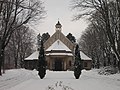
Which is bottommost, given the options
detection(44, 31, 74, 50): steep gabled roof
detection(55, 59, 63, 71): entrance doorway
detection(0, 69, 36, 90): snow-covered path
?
detection(0, 69, 36, 90): snow-covered path

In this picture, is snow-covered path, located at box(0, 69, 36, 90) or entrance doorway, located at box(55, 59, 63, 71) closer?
snow-covered path, located at box(0, 69, 36, 90)

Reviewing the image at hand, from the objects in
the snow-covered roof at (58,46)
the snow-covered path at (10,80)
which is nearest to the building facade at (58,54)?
the snow-covered roof at (58,46)

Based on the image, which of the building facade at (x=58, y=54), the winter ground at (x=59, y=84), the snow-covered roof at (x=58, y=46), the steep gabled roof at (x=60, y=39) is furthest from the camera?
the steep gabled roof at (x=60, y=39)

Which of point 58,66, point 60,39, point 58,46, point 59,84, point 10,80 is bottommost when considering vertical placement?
point 10,80

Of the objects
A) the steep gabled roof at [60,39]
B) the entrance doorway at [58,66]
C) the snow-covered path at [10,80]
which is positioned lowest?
the snow-covered path at [10,80]

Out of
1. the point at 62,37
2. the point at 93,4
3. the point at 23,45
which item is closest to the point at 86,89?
the point at 93,4

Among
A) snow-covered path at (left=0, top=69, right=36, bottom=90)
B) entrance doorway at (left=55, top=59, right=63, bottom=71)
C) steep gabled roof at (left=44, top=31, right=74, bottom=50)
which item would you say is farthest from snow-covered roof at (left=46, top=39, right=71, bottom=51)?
snow-covered path at (left=0, top=69, right=36, bottom=90)

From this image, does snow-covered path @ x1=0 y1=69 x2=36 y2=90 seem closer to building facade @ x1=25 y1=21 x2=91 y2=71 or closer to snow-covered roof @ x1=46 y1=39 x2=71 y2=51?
building facade @ x1=25 y1=21 x2=91 y2=71

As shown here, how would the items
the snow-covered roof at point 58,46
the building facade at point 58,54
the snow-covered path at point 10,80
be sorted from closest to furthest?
the snow-covered path at point 10,80 → the building facade at point 58,54 → the snow-covered roof at point 58,46

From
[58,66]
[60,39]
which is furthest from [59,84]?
[60,39]

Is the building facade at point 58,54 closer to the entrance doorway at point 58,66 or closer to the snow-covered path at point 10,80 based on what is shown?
the entrance doorway at point 58,66

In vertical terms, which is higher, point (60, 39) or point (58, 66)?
point (60, 39)

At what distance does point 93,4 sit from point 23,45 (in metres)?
46.0

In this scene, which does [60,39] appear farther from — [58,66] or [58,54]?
[58,66]
